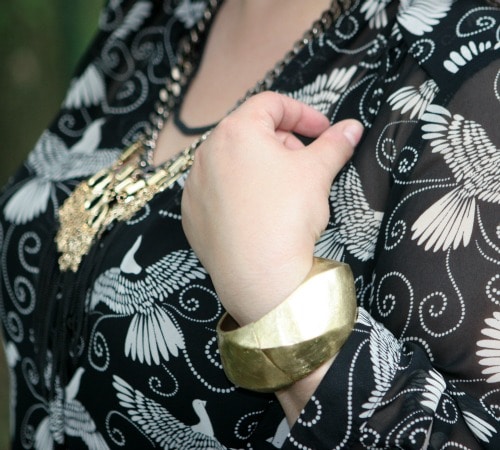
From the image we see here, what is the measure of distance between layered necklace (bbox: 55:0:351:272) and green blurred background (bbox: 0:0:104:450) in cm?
150

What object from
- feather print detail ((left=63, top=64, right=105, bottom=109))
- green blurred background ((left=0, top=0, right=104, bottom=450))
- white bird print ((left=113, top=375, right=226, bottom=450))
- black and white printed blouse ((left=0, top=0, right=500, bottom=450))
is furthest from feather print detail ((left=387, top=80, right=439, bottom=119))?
green blurred background ((left=0, top=0, right=104, bottom=450))

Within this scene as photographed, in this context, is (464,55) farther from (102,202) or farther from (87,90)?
(87,90)

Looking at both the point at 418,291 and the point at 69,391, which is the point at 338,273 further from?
the point at 69,391

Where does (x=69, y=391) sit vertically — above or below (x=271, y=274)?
below

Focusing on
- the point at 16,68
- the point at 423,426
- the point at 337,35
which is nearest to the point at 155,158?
the point at 337,35

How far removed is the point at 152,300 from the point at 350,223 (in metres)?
0.24

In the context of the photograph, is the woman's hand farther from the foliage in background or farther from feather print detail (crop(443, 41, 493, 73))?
the foliage in background

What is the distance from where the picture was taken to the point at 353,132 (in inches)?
32.2

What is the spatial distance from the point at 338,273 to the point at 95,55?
32.3 inches

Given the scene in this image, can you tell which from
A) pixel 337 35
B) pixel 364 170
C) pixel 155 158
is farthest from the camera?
pixel 155 158

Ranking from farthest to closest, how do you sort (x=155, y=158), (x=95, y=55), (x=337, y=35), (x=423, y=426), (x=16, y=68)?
(x=16, y=68) < (x=95, y=55) < (x=155, y=158) < (x=337, y=35) < (x=423, y=426)

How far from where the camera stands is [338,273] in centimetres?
72

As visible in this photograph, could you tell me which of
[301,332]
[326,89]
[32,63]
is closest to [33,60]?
[32,63]

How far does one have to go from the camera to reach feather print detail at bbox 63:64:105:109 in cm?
132
